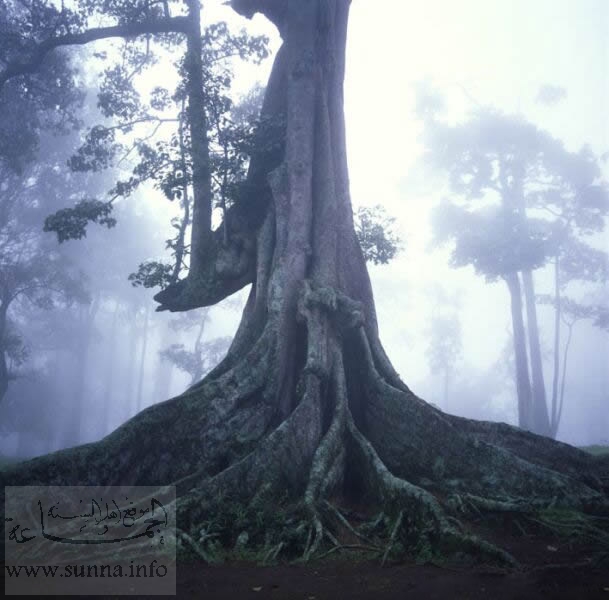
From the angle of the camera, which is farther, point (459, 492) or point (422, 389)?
point (422, 389)

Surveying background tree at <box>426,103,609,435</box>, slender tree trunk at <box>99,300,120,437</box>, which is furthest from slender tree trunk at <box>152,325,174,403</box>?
background tree at <box>426,103,609,435</box>

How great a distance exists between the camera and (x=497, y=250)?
22.6m

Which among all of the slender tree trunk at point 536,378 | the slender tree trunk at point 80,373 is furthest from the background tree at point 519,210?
the slender tree trunk at point 80,373

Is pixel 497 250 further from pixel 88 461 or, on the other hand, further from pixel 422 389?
pixel 422 389

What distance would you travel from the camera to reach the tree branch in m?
10.5

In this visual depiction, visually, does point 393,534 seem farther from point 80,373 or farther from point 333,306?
point 80,373

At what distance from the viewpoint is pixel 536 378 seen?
2183cm

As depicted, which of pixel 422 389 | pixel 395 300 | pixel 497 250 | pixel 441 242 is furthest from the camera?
pixel 422 389

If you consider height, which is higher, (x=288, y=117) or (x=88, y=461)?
(x=288, y=117)

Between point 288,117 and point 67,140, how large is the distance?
27.0 meters

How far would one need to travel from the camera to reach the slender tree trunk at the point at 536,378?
20688 mm

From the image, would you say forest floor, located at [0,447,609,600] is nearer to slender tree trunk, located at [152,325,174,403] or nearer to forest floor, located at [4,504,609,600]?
forest floor, located at [4,504,609,600]

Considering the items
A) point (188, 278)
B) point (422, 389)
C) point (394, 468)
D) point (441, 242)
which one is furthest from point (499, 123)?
point (422, 389)

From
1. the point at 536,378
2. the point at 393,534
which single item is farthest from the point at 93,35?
the point at 536,378
